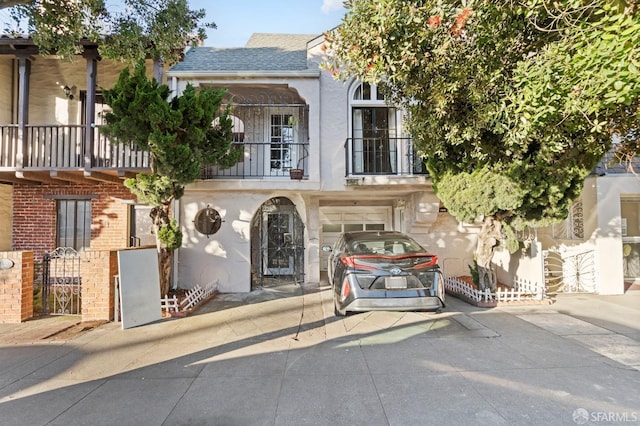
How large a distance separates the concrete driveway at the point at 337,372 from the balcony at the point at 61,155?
3750 mm

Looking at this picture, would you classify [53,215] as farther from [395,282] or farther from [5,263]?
[395,282]

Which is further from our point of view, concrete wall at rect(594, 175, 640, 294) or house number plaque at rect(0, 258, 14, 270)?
concrete wall at rect(594, 175, 640, 294)

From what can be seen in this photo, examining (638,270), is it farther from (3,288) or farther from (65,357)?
(3,288)

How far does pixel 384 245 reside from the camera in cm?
613

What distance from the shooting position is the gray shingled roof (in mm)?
8805

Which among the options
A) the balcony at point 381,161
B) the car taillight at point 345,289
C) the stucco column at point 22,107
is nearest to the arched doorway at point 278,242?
the balcony at point 381,161

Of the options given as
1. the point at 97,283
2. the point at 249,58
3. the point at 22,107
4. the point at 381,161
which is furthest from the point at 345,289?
the point at 22,107

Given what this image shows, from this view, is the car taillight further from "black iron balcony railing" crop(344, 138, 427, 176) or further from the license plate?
"black iron balcony railing" crop(344, 138, 427, 176)

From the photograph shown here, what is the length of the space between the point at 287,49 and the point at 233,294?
7442mm

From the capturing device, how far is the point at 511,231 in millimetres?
7160

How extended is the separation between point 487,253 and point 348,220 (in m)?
5.09

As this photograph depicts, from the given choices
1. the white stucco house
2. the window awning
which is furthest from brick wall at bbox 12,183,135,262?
the window awning

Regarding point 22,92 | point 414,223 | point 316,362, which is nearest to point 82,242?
point 22,92

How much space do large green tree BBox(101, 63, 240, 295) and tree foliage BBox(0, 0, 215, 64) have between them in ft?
2.89
